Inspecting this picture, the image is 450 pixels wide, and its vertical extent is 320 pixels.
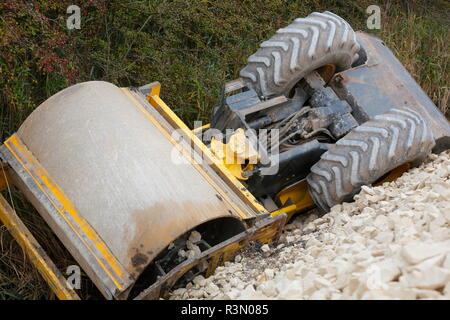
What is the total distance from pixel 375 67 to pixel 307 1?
2.31 meters

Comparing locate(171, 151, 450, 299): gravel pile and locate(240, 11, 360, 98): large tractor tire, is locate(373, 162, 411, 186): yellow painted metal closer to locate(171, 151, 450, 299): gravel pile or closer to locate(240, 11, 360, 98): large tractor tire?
locate(171, 151, 450, 299): gravel pile

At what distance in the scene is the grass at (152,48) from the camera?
3.71m

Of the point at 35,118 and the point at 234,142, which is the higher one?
the point at 35,118

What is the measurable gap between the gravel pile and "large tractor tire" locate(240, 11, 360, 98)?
0.98 metres

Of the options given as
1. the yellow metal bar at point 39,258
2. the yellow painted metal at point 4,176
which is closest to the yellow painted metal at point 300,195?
the yellow metal bar at point 39,258

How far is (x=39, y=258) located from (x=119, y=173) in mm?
599

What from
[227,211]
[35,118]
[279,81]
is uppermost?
[35,118]

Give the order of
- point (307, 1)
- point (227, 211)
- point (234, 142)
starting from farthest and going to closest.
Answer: point (307, 1) < point (234, 142) < point (227, 211)

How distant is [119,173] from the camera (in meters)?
2.79

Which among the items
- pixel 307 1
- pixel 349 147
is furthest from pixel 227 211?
pixel 307 1

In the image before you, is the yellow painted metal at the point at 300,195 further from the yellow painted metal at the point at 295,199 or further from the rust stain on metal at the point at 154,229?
the rust stain on metal at the point at 154,229

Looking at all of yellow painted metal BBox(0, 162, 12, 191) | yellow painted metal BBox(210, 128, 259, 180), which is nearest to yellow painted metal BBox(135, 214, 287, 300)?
yellow painted metal BBox(210, 128, 259, 180)
